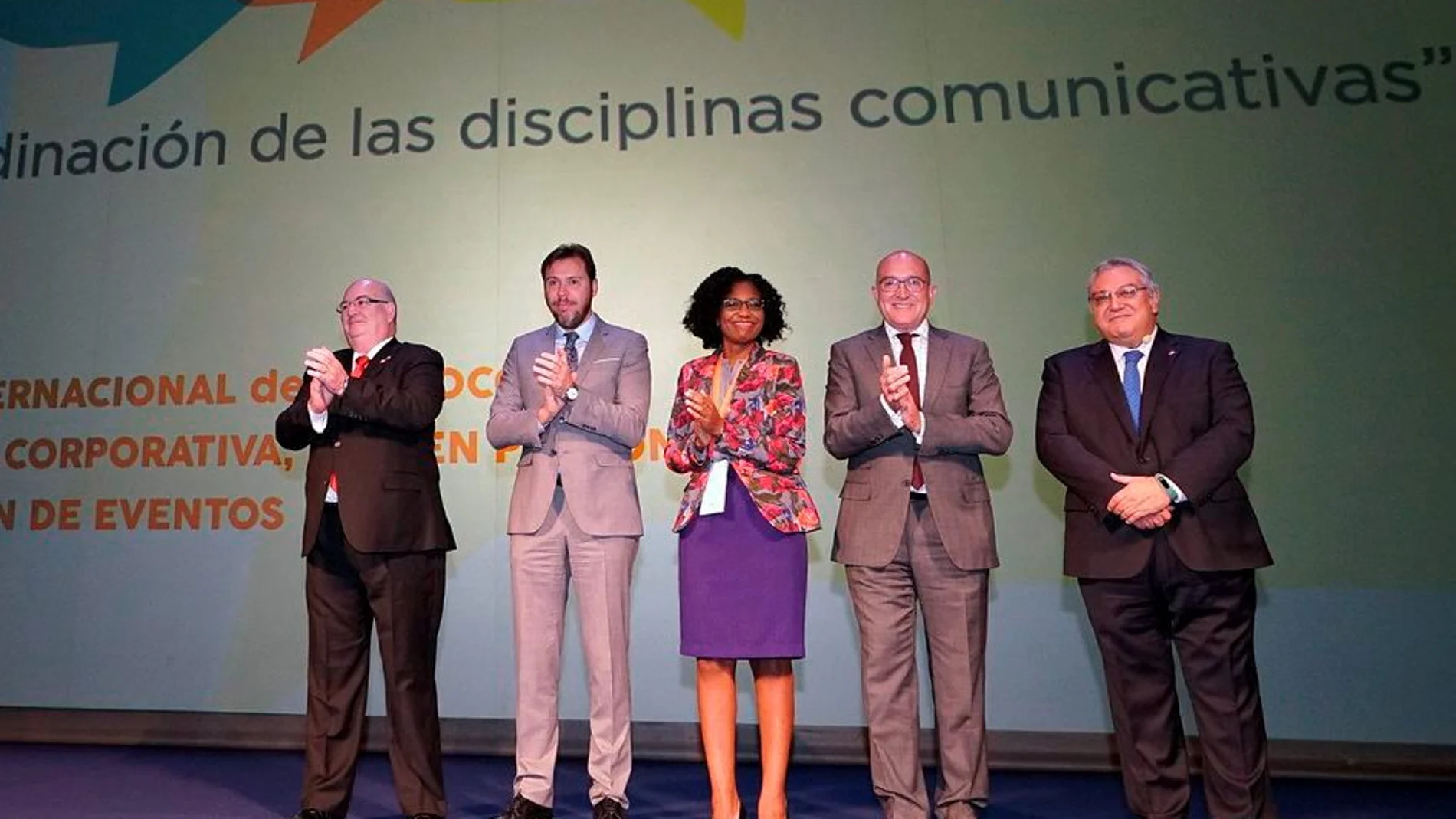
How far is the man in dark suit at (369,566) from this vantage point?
110 inches

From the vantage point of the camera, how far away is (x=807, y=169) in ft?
14.5

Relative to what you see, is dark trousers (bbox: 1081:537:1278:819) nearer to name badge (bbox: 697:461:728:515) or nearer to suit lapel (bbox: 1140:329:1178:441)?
suit lapel (bbox: 1140:329:1178:441)

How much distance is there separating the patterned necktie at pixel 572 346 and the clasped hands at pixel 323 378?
67 centimetres

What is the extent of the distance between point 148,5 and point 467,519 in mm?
3234

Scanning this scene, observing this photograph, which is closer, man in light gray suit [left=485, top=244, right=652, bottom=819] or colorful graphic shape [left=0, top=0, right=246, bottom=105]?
man in light gray suit [left=485, top=244, right=652, bottom=819]

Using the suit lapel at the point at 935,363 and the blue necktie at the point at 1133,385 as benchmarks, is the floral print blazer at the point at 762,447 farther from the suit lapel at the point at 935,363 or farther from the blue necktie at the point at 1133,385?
the blue necktie at the point at 1133,385

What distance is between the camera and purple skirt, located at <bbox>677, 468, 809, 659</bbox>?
267 centimetres

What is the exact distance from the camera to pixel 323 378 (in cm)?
275

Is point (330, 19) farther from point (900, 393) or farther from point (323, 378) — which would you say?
point (900, 393)

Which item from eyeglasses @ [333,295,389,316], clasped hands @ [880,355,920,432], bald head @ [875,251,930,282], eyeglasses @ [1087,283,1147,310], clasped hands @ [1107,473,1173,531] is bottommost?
clasped hands @ [1107,473,1173,531]

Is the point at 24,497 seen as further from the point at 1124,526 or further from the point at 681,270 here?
the point at 1124,526

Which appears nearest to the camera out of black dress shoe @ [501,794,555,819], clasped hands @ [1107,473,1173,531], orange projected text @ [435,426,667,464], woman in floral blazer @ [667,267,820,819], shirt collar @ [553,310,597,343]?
clasped hands @ [1107,473,1173,531]

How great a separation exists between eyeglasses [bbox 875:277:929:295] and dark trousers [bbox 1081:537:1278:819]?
3.17 ft

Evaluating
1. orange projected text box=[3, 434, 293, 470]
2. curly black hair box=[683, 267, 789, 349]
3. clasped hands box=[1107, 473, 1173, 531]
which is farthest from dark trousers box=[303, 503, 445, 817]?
clasped hands box=[1107, 473, 1173, 531]
